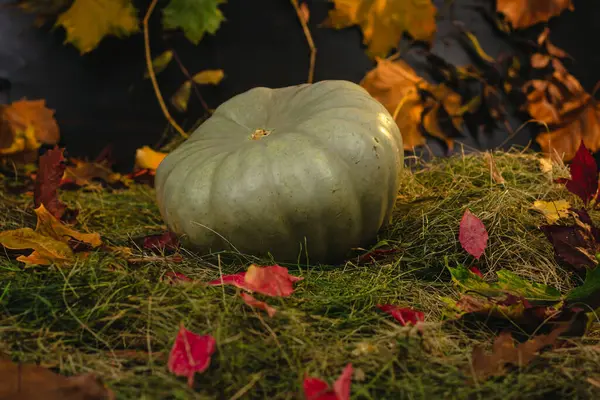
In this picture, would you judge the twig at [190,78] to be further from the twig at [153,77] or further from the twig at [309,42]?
the twig at [309,42]

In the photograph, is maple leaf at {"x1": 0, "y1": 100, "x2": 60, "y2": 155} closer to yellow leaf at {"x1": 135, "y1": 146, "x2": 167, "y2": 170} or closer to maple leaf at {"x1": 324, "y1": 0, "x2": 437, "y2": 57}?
yellow leaf at {"x1": 135, "y1": 146, "x2": 167, "y2": 170}

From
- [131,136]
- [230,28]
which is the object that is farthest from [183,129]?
[230,28]

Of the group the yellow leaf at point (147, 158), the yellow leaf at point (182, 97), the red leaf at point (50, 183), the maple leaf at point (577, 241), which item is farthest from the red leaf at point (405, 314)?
the yellow leaf at point (182, 97)

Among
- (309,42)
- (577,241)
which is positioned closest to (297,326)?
(577,241)

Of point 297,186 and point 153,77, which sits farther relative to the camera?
point 153,77

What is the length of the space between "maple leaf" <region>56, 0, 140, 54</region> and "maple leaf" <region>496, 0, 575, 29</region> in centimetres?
116

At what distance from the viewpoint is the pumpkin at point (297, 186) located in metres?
1.02

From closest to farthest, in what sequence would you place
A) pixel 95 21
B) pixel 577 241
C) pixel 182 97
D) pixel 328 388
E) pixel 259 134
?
pixel 328 388 → pixel 577 241 → pixel 259 134 → pixel 95 21 → pixel 182 97

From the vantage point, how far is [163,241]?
116 centimetres

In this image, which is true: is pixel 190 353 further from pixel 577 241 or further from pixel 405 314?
pixel 577 241

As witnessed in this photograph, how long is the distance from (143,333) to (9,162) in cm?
129

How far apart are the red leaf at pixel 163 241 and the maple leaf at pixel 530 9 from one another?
1.27 meters

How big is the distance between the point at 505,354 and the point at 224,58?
1.40 metres

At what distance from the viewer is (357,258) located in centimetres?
111
